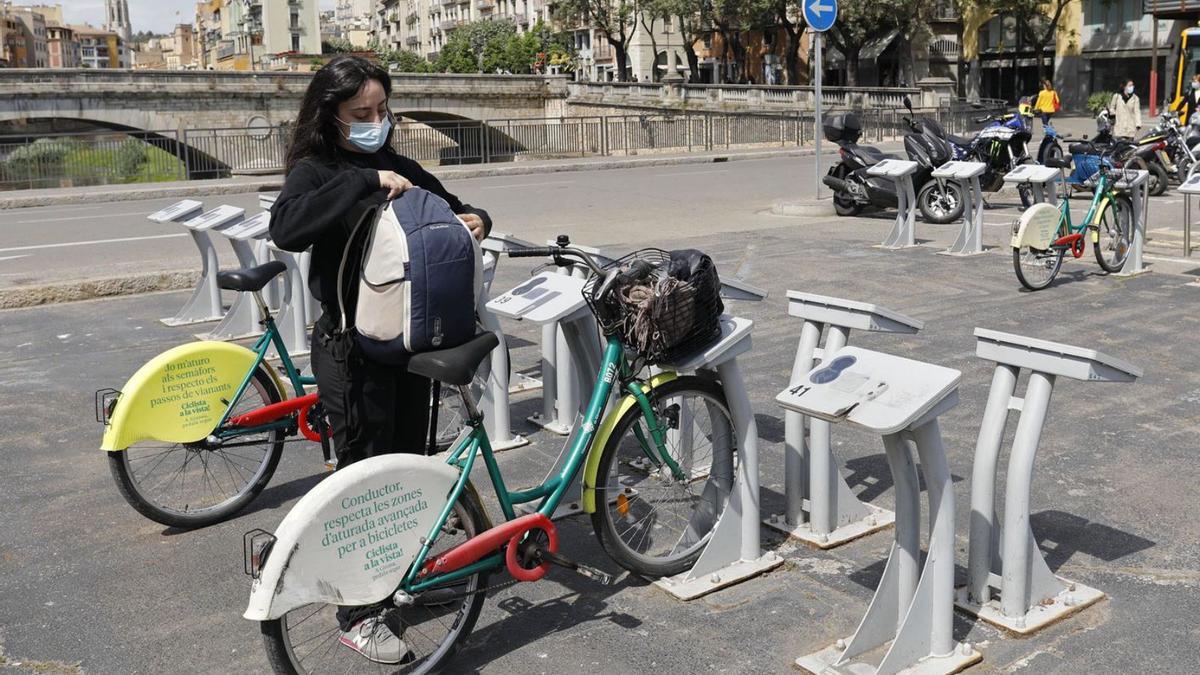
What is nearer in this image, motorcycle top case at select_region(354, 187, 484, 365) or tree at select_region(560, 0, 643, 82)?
motorcycle top case at select_region(354, 187, 484, 365)

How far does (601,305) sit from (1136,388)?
403 centimetres

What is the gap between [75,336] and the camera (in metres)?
8.78

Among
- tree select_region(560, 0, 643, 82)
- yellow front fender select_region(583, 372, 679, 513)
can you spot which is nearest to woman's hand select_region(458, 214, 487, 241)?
yellow front fender select_region(583, 372, 679, 513)

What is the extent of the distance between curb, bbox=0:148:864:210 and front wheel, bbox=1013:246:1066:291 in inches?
444

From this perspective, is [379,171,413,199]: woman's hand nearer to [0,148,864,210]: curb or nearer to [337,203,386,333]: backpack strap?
[337,203,386,333]: backpack strap

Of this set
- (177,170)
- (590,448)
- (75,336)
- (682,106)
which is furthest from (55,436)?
(682,106)

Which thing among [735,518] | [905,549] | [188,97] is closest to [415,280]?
[735,518]

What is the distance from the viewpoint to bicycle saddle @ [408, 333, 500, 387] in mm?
3379

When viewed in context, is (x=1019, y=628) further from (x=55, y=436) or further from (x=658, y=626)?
(x=55, y=436)

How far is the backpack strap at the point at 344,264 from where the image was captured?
3.55m

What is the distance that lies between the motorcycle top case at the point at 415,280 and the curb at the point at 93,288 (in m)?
7.45

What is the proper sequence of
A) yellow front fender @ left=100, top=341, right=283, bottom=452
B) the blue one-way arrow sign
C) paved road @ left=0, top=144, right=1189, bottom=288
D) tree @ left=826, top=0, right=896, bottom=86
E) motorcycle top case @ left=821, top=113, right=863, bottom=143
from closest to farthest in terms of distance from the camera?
yellow front fender @ left=100, top=341, right=283, bottom=452 < paved road @ left=0, top=144, right=1189, bottom=288 < motorcycle top case @ left=821, top=113, right=863, bottom=143 < the blue one-way arrow sign < tree @ left=826, top=0, right=896, bottom=86

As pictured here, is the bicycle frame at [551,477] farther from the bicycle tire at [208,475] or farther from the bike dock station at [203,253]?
the bike dock station at [203,253]

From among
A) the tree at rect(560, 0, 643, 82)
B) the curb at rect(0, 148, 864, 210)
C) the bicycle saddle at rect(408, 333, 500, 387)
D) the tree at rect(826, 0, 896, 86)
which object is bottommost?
the curb at rect(0, 148, 864, 210)
